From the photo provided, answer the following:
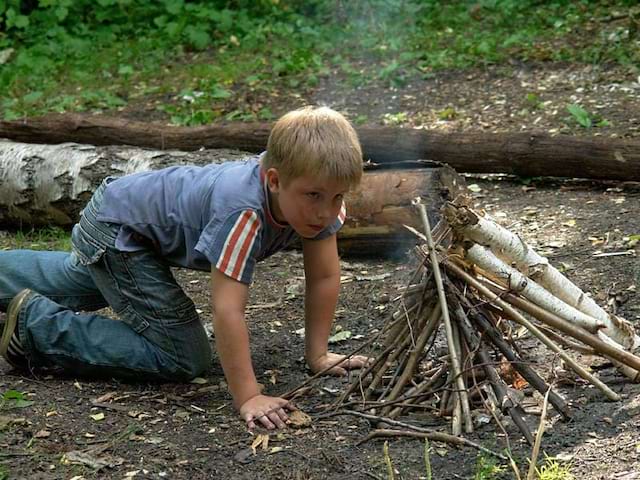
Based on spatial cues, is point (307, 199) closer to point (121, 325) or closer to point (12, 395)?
point (121, 325)

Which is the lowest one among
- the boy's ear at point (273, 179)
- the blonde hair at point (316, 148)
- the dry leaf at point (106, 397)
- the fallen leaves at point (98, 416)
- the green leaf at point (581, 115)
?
the dry leaf at point (106, 397)

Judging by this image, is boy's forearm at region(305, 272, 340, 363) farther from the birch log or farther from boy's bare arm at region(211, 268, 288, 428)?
the birch log

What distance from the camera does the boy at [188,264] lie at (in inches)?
138

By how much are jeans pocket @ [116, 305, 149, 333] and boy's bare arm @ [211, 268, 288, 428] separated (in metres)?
0.58

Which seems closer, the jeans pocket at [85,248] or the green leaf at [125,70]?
the jeans pocket at [85,248]

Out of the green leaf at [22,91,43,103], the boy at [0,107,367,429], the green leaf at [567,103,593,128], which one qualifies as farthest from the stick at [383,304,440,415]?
the green leaf at [22,91,43,103]

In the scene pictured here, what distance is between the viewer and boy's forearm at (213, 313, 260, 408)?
357 cm

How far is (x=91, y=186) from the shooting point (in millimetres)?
6215

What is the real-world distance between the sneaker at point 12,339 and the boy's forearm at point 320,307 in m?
1.16

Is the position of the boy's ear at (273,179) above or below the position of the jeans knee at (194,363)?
above

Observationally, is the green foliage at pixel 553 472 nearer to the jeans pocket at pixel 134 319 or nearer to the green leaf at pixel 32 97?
the jeans pocket at pixel 134 319

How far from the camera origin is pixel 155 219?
392cm

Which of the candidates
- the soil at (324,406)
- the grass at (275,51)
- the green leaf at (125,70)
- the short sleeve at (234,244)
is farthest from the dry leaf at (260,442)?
the green leaf at (125,70)

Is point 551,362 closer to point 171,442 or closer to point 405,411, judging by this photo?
point 405,411
